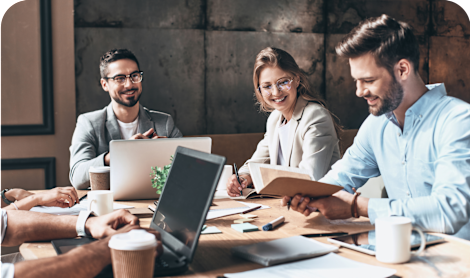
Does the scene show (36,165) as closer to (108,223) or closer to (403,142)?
(108,223)

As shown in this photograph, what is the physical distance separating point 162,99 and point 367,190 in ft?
8.94

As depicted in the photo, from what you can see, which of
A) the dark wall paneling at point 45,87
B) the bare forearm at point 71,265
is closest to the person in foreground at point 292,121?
the bare forearm at point 71,265

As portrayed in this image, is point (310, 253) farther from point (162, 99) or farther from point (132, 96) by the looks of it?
point (162, 99)

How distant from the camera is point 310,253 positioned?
1.05 metres

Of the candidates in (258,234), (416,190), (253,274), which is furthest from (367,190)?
(253,274)

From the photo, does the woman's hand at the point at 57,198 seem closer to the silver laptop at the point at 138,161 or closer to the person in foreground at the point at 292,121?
the silver laptop at the point at 138,161

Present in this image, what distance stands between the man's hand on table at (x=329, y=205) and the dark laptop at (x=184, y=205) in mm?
462

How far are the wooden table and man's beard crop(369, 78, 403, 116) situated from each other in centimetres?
42

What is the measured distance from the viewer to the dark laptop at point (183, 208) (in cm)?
94

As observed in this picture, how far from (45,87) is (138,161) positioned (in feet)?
8.58

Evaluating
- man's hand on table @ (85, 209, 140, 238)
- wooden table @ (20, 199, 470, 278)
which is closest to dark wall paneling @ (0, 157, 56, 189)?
wooden table @ (20, 199, 470, 278)

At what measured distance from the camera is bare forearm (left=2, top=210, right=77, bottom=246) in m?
1.23

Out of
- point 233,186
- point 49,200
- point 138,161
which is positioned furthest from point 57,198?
point 233,186

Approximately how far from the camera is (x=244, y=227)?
1.35 meters
